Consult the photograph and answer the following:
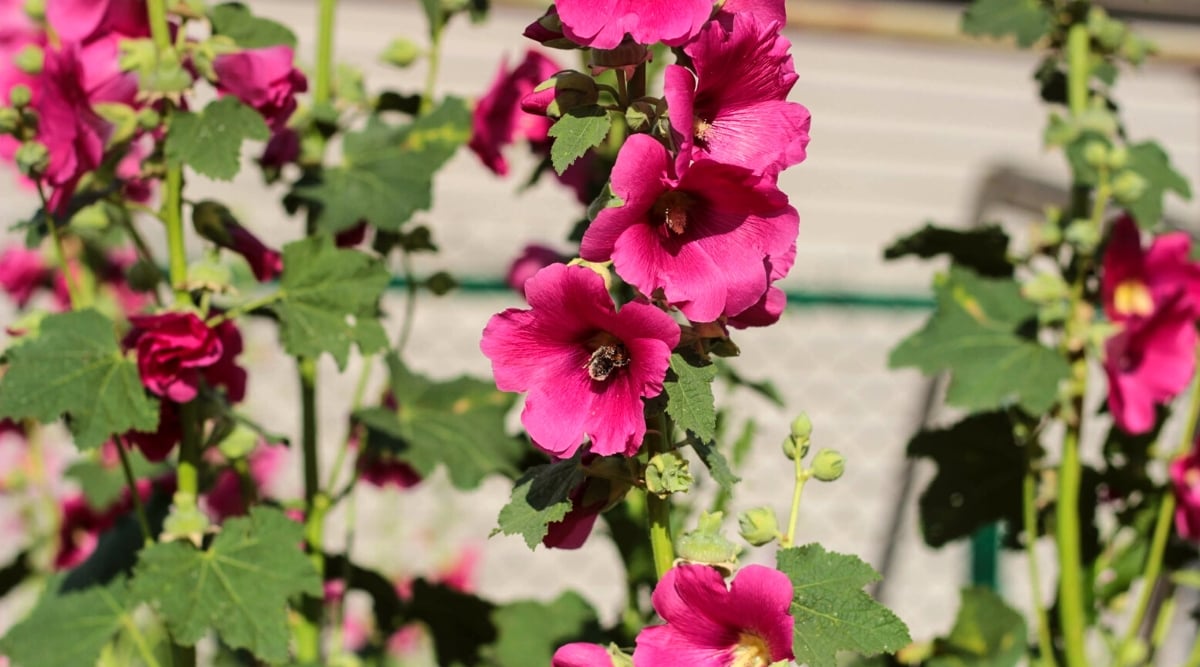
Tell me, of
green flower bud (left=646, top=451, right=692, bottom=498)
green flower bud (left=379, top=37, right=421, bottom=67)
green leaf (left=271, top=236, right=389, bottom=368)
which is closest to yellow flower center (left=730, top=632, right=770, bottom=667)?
green flower bud (left=646, top=451, right=692, bottom=498)

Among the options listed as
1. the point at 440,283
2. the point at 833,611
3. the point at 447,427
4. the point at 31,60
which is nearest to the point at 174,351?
the point at 31,60

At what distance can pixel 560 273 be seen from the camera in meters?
0.90

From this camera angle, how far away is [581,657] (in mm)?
960

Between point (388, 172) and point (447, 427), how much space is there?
347 mm

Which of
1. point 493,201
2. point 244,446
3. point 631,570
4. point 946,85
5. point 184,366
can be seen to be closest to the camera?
point 184,366

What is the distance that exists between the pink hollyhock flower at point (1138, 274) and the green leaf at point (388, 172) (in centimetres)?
85

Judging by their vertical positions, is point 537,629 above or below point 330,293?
below

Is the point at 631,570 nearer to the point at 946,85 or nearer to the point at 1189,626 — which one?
the point at 1189,626

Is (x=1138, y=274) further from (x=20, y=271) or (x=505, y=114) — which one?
(x=20, y=271)

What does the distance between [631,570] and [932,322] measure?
537mm

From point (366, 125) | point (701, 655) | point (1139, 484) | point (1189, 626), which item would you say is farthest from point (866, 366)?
point (701, 655)

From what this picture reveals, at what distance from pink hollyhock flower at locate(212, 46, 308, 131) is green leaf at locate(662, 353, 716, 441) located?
693 millimetres

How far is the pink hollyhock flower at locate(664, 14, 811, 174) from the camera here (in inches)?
35.1

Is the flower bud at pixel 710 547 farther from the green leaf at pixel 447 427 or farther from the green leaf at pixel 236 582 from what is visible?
the green leaf at pixel 447 427
